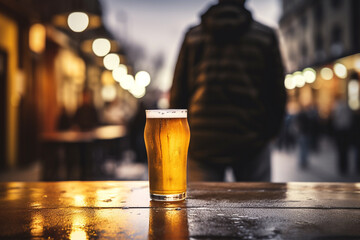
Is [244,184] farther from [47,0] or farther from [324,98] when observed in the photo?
[324,98]

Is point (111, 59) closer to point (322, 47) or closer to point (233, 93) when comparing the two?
point (233, 93)

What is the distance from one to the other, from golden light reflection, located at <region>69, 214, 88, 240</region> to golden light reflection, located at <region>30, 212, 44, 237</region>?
0.27 feet

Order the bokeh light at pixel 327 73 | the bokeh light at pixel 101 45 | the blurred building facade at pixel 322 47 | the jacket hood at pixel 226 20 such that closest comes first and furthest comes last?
the jacket hood at pixel 226 20, the bokeh light at pixel 101 45, the blurred building facade at pixel 322 47, the bokeh light at pixel 327 73

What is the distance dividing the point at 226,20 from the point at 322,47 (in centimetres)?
2888

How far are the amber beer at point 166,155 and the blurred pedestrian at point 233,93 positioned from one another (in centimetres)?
130

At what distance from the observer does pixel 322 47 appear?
29.3 metres

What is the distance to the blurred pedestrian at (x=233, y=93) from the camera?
271 centimetres

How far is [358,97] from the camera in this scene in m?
20.6

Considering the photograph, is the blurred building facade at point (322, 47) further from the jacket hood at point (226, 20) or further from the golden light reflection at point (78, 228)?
the golden light reflection at point (78, 228)

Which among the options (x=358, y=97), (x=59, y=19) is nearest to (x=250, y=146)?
(x=59, y=19)

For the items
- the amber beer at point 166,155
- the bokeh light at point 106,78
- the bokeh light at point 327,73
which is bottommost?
the amber beer at point 166,155

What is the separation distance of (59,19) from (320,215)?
975cm

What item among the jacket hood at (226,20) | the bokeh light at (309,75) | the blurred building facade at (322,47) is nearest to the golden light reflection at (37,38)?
the jacket hood at (226,20)

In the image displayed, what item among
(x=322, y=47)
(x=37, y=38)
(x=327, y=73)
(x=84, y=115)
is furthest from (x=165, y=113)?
(x=322, y=47)
